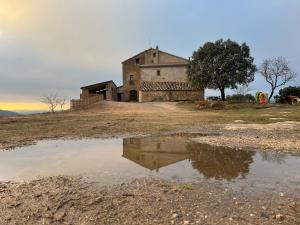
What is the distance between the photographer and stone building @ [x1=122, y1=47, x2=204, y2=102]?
168ft

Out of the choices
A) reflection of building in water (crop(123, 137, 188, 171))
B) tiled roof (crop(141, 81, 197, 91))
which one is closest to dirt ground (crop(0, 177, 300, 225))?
reflection of building in water (crop(123, 137, 188, 171))

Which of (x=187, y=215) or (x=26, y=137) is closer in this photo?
(x=187, y=215)

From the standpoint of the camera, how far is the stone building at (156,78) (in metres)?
51.3

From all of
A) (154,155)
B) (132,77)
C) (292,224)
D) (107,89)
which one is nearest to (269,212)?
(292,224)

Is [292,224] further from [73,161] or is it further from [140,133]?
[140,133]

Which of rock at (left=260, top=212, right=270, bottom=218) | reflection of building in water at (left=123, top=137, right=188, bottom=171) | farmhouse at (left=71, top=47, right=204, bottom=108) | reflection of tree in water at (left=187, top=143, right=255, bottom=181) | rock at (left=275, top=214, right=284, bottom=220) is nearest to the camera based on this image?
rock at (left=275, top=214, right=284, bottom=220)

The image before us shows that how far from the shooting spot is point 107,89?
5472 cm

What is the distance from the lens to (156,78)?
5606 centimetres

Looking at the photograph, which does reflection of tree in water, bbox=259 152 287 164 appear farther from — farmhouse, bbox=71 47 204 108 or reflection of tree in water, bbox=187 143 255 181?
farmhouse, bbox=71 47 204 108

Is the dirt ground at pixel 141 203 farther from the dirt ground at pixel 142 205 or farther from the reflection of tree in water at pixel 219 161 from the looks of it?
the reflection of tree in water at pixel 219 161

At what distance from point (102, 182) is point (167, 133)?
357 inches

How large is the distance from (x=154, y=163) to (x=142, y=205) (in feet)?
13.0

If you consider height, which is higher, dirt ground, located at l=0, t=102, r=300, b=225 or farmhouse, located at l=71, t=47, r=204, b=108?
farmhouse, located at l=71, t=47, r=204, b=108

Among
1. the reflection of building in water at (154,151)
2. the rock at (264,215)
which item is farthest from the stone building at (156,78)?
the rock at (264,215)
